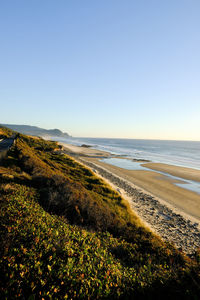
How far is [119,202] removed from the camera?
14.5 m

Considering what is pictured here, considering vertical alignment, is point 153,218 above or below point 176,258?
below

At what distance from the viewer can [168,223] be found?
43.0 feet

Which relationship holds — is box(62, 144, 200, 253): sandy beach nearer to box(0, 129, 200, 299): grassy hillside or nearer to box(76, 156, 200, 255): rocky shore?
box(76, 156, 200, 255): rocky shore

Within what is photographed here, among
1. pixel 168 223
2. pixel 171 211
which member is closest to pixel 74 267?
pixel 168 223

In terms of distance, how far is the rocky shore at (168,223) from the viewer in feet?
34.5

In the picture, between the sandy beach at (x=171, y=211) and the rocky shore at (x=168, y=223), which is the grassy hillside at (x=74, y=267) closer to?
the rocky shore at (x=168, y=223)

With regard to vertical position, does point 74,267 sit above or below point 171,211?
above

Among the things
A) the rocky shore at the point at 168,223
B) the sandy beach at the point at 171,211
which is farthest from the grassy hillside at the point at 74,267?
the sandy beach at the point at 171,211

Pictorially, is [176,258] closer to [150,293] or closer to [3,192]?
[150,293]

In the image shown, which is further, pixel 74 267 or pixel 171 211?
Answer: pixel 171 211

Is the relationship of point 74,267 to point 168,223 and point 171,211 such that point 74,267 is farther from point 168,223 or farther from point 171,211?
point 171,211

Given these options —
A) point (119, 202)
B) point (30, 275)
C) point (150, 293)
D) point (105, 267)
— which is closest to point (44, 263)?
point (30, 275)

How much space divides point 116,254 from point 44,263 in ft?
11.2

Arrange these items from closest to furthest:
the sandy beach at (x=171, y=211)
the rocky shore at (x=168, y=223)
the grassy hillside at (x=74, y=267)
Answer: the grassy hillside at (x=74, y=267) < the rocky shore at (x=168, y=223) < the sandy beach at (x=171, y=211)
